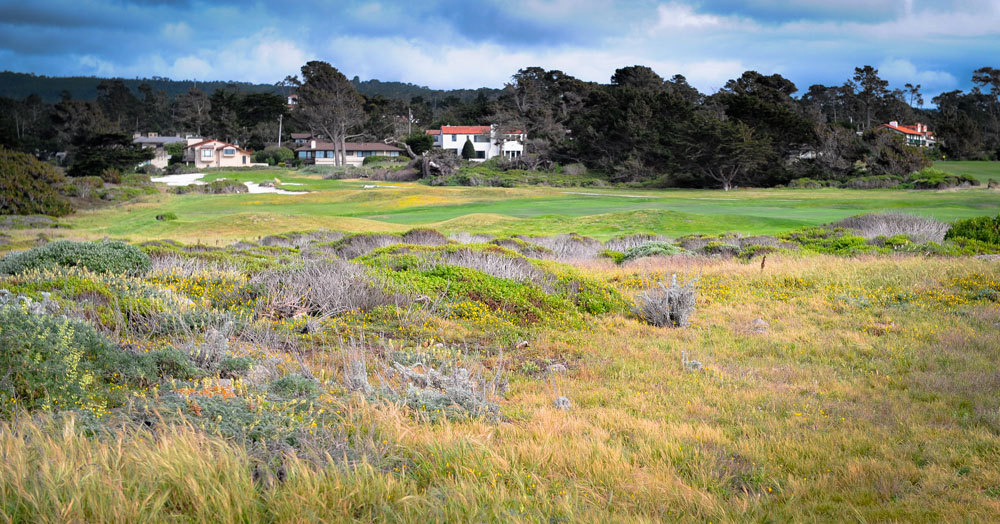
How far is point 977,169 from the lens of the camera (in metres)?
69.1

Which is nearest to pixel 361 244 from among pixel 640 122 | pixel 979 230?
pixel 979 230

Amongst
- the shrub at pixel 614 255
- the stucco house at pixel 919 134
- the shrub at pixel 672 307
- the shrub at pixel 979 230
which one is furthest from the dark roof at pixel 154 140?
the shrub at pixel 672 307

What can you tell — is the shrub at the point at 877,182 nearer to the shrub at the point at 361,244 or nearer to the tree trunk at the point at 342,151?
the shrub at the point at 361,244

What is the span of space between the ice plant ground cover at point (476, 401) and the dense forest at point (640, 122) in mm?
53425

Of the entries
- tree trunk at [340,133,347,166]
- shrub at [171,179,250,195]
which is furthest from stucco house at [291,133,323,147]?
shrub at [171,179,250,195]

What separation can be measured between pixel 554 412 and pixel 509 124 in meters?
87.4

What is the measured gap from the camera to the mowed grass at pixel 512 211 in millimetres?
31312

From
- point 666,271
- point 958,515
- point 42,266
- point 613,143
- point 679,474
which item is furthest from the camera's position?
point 613,143

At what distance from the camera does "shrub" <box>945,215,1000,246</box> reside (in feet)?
57.8

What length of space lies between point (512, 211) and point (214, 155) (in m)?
70.7

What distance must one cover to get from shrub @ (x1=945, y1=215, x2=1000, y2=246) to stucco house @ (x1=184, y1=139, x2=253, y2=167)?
315 feet

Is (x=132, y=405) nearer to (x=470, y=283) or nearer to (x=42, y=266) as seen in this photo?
(x=470, y=283)

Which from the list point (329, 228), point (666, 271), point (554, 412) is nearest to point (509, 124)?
point (329, 228)

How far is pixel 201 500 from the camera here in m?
3.28
